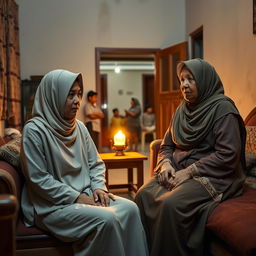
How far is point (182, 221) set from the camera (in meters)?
1.90

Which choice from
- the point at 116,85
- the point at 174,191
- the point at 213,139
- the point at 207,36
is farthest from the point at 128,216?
the point at 116,85

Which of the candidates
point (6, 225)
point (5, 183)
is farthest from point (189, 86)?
point (6, 225)

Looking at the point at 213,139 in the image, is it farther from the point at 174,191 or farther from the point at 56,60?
the point at 56,60

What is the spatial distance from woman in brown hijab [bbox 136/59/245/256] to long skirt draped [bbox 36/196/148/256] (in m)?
0.34

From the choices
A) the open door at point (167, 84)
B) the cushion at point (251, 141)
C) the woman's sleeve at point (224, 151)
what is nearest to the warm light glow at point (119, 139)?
the cushion at point (251, 141)

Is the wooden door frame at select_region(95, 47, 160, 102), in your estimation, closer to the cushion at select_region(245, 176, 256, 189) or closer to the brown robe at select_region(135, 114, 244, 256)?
the brown robe at select_region(135, 114, 244, 256)

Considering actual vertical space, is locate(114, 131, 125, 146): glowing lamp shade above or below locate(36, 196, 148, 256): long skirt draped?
above

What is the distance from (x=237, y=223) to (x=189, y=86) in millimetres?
904

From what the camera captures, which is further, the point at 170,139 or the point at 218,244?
the point at 170,139

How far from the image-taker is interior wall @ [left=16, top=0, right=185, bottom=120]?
5.53m

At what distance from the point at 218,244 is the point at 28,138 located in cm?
108

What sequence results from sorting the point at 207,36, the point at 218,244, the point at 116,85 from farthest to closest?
the point at 116,85 → the point at 207,36 → the point at 218,244

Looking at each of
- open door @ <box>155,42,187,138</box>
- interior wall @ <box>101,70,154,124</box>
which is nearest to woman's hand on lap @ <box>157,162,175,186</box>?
open door @ <box>155,42,187,138</box>

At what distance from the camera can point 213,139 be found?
2.15 metres
